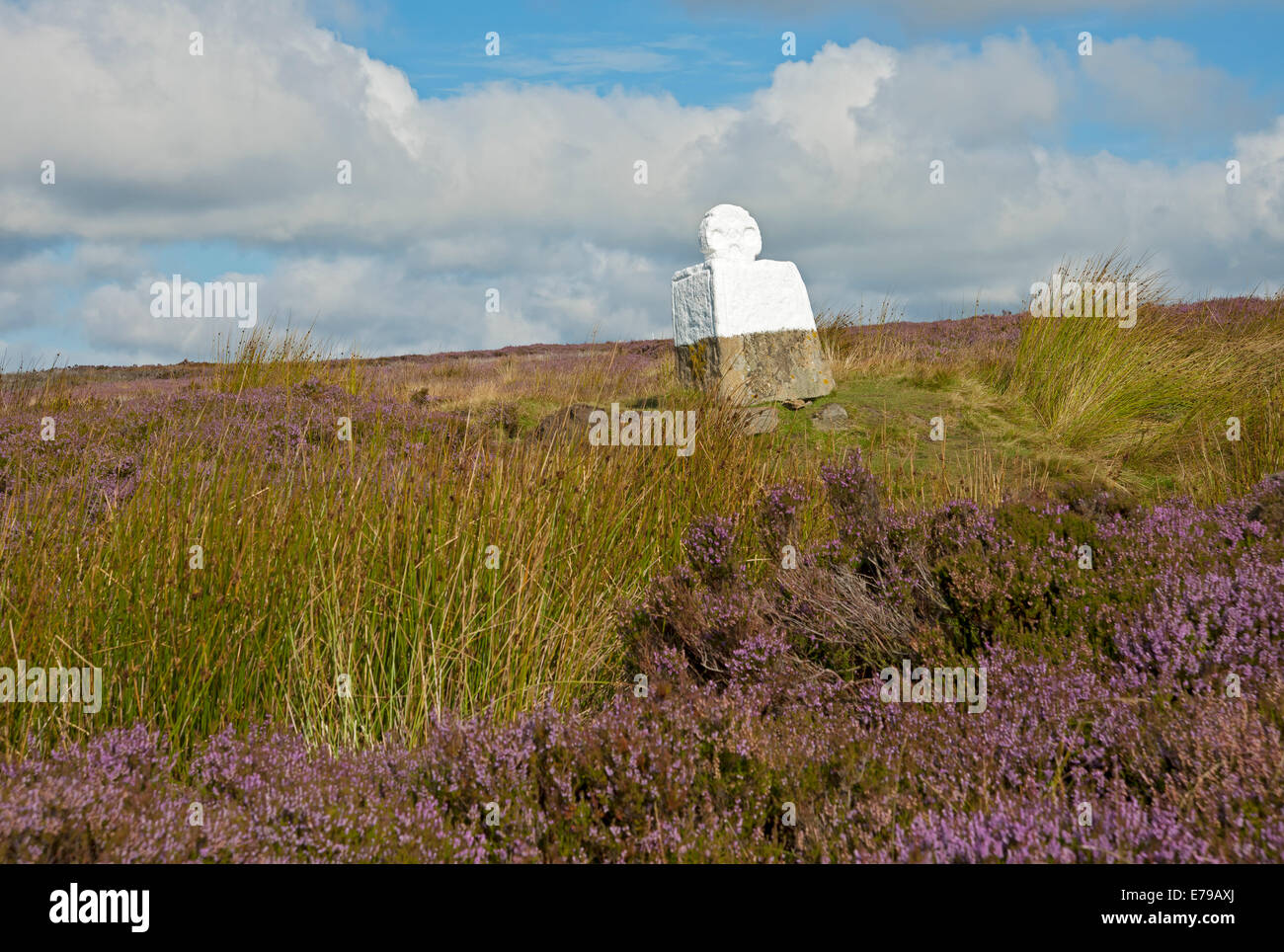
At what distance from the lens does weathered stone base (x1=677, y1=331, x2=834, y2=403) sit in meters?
9.24

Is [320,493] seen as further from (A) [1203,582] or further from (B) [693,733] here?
(A) [1203,582]

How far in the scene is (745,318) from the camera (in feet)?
30.5

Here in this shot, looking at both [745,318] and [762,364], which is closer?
[745,318]

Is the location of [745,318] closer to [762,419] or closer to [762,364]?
[762,364]

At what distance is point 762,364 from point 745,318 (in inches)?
20.9

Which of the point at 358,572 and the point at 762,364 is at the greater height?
the point at 762,364

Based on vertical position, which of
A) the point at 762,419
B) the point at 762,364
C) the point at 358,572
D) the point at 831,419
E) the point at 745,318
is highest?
the point at 745,318

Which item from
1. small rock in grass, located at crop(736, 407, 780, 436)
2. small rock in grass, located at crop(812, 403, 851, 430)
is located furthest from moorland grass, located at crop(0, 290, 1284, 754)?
small rock in grass, located at crop(812, 403, 851, 430)

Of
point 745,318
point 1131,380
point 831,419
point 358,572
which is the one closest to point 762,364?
point 745,318

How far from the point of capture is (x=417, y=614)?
3459mm

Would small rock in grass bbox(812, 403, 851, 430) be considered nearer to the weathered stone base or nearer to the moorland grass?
the weathered stone base

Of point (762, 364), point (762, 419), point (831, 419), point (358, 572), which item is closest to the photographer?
point (358, 572)

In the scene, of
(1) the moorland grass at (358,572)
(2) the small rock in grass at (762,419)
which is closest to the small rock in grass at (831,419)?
(2) the small rock in grass at (762,419)
